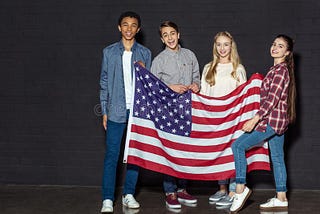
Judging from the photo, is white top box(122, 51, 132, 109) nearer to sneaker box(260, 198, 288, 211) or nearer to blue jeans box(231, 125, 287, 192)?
blue jeans box(231, 125, 287, 192)

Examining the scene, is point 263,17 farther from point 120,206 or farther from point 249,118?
point 120,206

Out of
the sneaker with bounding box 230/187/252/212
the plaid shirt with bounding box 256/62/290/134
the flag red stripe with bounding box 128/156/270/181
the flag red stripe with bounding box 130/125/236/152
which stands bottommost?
the sneaker with bounding box 230/187/252/212

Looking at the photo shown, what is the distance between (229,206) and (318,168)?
137 centimetres

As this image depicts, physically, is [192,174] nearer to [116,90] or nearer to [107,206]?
[107,206]

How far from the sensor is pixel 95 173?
7.68 m

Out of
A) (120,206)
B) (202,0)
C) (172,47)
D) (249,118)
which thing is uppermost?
(202,0)

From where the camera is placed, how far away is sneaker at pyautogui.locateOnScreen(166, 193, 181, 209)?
656cm

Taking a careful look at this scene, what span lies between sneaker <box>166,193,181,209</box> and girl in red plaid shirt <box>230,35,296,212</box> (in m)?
0.59

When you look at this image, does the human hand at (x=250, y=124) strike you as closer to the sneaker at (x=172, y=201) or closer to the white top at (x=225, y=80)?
the white top at (x=225, y=80)

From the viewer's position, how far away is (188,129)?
6570 mm

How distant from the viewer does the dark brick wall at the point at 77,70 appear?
7367 millimetres

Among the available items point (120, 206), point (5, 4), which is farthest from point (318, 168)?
point (5, 4)

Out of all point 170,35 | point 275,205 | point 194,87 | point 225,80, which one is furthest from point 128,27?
point 275,205

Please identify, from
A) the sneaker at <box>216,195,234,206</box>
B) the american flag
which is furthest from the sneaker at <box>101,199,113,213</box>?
the sneaker at <box>216,195,234,206</box>
